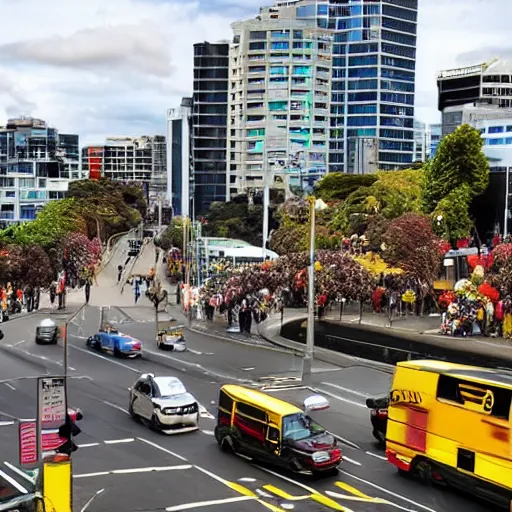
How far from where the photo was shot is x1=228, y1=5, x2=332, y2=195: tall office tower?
374ft

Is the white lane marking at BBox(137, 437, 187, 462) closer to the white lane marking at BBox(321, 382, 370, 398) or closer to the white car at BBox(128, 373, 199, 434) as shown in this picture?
the white car at BBox(128, 373, 199, 434)

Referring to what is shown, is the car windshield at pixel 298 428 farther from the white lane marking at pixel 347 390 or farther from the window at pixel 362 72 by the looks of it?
the window at pixel 362 72

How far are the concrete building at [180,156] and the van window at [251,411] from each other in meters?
103

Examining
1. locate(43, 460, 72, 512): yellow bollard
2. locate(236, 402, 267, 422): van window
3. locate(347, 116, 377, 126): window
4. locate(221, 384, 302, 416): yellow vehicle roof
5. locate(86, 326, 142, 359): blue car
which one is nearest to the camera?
locate(43, 460, 72, 512): yellow bollard

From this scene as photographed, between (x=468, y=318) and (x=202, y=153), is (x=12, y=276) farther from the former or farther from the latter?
(x=202, y=153)

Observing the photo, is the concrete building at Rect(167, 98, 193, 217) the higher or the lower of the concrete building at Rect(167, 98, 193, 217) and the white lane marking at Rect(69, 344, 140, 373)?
the higher

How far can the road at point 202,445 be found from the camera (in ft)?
55.9

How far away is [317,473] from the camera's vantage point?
1838cm

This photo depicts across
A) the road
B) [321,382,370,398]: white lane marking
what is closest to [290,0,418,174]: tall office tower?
the road

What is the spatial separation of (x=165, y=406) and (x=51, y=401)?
23.5 feet

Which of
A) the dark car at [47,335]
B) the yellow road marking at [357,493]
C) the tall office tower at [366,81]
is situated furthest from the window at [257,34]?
the yellow road marking at [357,493]

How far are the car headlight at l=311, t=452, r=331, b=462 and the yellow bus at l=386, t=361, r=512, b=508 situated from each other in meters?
1.52

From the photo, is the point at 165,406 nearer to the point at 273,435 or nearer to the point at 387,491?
the point at 273,435

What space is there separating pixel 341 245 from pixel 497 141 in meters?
25.0
